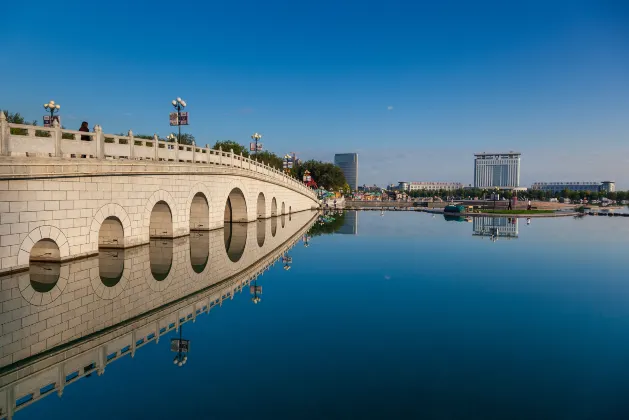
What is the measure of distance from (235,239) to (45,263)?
10.5 metres

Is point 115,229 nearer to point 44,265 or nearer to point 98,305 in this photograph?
point 44,265

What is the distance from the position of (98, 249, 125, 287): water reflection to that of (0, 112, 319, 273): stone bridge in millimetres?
614

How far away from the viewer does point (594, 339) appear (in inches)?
372

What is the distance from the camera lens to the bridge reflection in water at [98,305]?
7391 mm

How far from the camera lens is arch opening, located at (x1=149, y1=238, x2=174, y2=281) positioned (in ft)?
47.6

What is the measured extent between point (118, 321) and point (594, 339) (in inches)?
426

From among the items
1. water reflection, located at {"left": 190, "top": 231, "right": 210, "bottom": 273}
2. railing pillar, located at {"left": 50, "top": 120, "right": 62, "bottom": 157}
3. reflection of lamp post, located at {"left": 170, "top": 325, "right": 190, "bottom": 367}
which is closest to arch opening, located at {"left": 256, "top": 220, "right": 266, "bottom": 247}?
water reflection, located at {"left": 190, "top": 231, "right": 210, "bottom": 273}

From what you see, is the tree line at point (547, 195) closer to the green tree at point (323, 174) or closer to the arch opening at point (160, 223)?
the green tree at point (323, 174)

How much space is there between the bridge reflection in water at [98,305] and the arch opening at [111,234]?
1.46 feet

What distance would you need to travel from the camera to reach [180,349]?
8641 mm

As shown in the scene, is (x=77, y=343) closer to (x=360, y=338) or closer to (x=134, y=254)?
(x=360, y=338)

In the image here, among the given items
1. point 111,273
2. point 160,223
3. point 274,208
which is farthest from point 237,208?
point 111,273

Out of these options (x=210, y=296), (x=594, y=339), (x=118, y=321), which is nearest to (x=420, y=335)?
(x=594, y=339)

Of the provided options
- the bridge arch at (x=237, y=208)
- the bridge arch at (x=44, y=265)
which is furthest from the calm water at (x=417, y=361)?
the bridge arch at (x=237, y=208)
